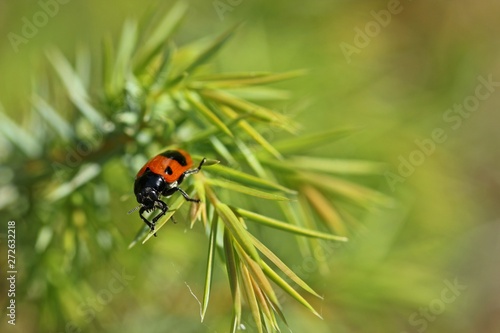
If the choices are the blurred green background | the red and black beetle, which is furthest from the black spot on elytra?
the blurred green background

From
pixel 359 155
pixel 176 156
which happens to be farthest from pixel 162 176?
pixel 359 155

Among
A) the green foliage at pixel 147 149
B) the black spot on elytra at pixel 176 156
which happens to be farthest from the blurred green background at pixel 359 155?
the black spot on elytra at pixel 176 156

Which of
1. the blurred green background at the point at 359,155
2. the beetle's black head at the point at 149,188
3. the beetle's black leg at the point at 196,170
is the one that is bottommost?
the blurred green background at the point at 359,155

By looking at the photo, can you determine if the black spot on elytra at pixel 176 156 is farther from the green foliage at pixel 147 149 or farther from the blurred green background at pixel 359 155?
the blurred green background at pixel 359 155

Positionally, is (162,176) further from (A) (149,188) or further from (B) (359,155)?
(B) (359,155)

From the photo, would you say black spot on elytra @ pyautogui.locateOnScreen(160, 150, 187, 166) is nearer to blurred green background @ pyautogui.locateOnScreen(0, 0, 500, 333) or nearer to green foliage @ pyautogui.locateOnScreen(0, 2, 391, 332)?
green foliage @ pyautogui.locateOnScreen(0, 2, 391, 332)
